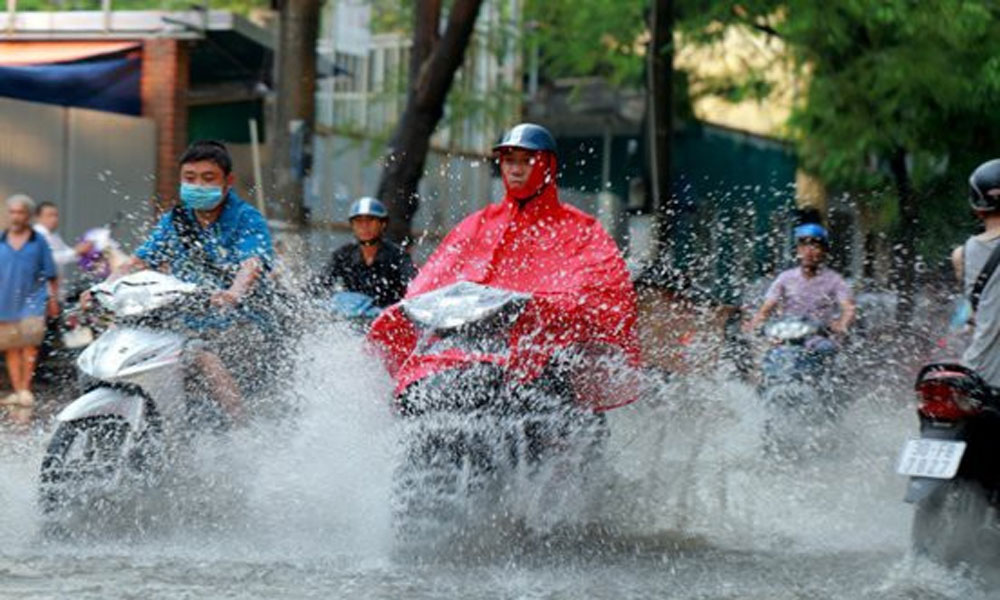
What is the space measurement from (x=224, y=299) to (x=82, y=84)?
11456mm

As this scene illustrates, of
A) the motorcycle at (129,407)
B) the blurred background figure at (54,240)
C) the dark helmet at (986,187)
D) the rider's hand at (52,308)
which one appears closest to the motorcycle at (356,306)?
the motorcycle at (129,407)

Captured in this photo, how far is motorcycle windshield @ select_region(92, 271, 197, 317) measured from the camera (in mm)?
7422

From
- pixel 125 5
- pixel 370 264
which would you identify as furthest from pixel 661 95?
pixel 370 264

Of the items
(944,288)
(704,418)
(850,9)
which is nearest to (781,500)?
(704,418)

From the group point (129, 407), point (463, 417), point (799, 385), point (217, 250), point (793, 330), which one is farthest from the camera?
point (793, 330)

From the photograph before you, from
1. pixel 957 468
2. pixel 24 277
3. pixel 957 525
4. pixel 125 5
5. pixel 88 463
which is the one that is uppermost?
pixel 125 5

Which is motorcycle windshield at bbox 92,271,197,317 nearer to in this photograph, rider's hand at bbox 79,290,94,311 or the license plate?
rider's hand at bbox 79,290,94,311

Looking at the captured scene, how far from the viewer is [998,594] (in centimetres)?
659

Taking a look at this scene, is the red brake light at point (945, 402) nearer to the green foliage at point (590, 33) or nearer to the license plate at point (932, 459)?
the license plate at point (932, 459)

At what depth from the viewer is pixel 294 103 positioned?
16672mm

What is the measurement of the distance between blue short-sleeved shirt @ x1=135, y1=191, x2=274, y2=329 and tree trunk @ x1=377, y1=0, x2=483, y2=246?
25.6 ft

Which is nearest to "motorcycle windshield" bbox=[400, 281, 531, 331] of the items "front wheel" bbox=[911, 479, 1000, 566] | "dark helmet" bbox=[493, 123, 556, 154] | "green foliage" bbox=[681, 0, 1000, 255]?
"dark helmet" bbox=[493, 123, 556, 154]

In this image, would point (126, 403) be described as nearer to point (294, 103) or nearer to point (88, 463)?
point (88, 463)

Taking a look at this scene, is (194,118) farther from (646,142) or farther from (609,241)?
(609,241)
